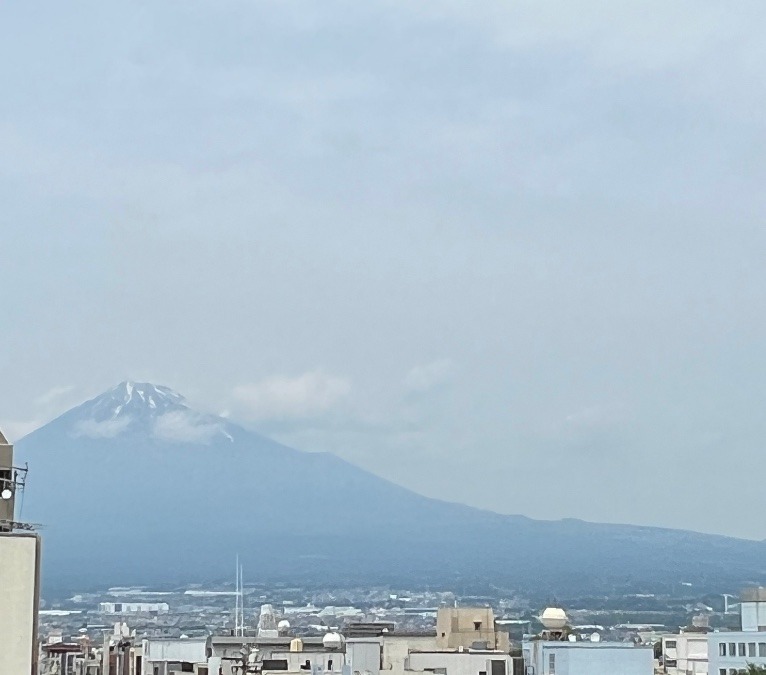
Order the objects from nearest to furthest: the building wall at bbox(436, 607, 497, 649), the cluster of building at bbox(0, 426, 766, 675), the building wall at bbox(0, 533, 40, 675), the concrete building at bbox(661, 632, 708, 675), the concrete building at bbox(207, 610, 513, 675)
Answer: the building wall at bbox(0, 533, 40, 675) → the cluster of building at bbox(0, 426, 766, 675) → the concrete building at bbox(207, 610, 513, 675) → the building wall at bbox(436, 607, 497, 649) → the concrete building at bbox(661, 632, 708, 675)

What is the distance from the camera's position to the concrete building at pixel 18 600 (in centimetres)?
2180

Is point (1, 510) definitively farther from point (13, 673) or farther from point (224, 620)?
point (224, 620)

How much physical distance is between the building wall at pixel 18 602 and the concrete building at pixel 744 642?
41.0m

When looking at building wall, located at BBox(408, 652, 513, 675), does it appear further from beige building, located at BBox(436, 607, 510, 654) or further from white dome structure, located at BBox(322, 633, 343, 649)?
beige building, located at BBox(436, 607, 510, 654)

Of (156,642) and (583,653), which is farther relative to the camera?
(156,642)

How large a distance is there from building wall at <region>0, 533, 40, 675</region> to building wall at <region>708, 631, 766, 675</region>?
42.0m

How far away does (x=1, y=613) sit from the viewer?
860 inches

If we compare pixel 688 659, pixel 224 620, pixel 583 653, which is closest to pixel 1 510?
pixel 583 653

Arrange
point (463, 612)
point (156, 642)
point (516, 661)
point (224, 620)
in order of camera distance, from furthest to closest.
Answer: point (224, 620)
point (463, 612)
point (156, 642)
point (516, 661)

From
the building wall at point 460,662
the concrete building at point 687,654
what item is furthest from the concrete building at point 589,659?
the concrete building at point 687,654

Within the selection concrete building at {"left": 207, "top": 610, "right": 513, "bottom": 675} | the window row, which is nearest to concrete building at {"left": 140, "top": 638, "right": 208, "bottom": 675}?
concrete building at {"left": 207, "top": 610, "right": 513, "bottom": 675}

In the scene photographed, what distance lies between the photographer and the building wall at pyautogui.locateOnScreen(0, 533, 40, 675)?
2180 cm

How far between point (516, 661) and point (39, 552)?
36.5 meters

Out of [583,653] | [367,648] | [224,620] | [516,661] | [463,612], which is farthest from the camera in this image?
[224,620]
